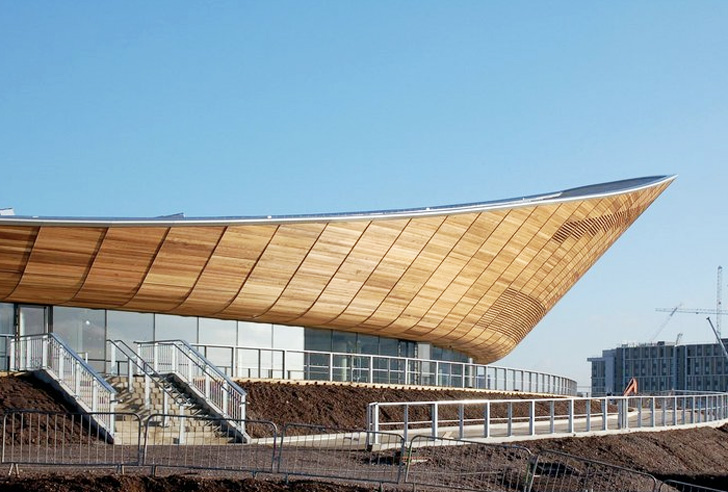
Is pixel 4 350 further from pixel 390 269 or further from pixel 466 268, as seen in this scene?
pixel 466 268

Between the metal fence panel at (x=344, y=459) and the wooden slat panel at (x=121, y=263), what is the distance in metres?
7.14

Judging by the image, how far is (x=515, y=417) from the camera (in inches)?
1189

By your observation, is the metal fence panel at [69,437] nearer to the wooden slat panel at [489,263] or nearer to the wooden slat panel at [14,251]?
the wooden slat panel at [14,251]

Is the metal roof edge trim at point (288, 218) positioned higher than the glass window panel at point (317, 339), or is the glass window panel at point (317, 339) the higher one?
the metal roof edge trim at point (288, 218)

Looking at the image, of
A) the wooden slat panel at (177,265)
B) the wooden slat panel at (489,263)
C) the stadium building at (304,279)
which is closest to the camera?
the stadium building at (304,279)

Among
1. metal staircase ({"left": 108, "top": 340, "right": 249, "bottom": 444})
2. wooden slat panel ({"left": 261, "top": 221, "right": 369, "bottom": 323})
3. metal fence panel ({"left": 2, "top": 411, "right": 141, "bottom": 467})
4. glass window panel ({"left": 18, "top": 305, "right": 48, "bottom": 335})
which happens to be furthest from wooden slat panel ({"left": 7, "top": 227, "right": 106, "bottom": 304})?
wooden slat panel ({"left": 261, "top": 221, "right": 369, "bottom": 323})

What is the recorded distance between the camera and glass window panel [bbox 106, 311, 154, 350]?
31.0 meters

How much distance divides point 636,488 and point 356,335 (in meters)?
20.0

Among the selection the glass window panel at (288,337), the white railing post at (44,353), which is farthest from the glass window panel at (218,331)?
the white railing post at (44,353)

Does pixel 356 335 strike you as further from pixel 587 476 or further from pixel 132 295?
pixel 587 476

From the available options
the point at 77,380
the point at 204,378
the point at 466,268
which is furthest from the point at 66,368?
the point at 466,268

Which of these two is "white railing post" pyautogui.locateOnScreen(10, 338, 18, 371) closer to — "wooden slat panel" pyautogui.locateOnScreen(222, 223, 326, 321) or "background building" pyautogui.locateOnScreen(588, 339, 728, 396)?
"wooden slat panel" pyautogui.locateOnScreen(222, 223, 326, 321)

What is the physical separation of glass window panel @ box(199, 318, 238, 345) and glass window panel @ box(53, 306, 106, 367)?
3.31 metres

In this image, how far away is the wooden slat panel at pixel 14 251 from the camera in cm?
2552
